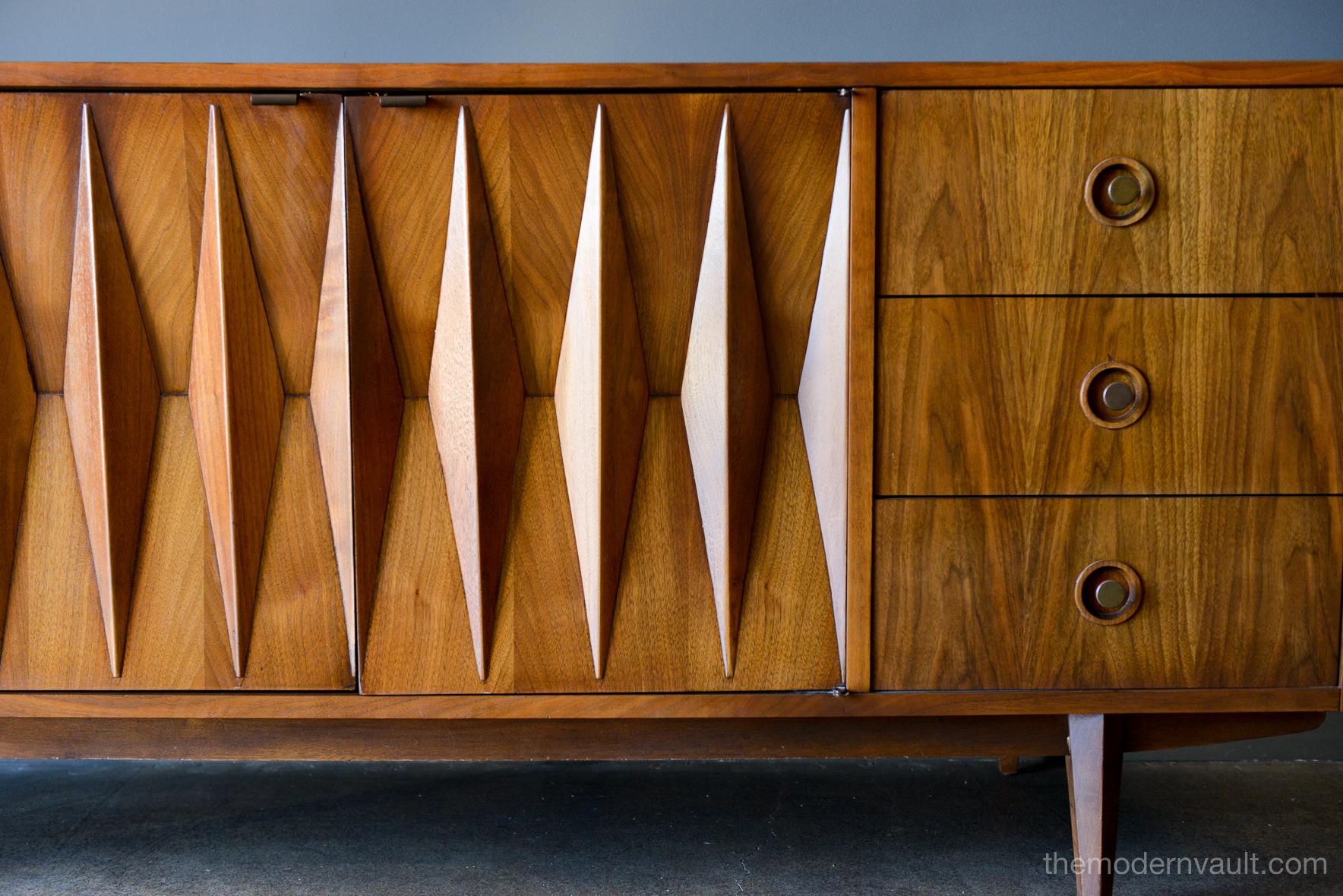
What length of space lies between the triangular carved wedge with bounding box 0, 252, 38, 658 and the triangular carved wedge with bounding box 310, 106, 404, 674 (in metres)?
0.26

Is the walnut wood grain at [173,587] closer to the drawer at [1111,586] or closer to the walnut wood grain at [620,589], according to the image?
the walnut wood grain at [620,589]

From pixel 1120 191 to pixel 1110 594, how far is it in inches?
14.2

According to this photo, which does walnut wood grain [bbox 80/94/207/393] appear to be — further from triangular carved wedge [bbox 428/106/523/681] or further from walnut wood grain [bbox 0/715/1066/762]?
walnut wood grain [bbox 0/715/1066/762]

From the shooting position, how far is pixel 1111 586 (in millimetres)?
823

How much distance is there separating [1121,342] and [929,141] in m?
0.25

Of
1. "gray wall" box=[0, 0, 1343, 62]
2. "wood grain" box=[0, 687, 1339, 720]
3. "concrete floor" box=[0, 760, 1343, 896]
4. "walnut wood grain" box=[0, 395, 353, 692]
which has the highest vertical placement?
"gray wall" box=[0, 0, 1343, 62]

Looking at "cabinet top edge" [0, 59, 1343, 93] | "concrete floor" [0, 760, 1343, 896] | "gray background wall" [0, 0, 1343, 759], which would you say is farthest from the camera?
"gray background wall" [0, 0, 1343, 759]

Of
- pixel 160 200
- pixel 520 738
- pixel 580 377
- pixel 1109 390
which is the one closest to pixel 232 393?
pixel 160 200

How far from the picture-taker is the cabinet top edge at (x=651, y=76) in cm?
80

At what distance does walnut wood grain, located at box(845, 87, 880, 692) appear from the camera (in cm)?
80

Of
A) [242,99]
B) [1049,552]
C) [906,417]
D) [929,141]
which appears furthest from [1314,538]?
[242,99]

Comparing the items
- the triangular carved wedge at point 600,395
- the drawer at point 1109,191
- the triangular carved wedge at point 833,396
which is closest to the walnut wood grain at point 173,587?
the triangular carved wedge at point 600,395

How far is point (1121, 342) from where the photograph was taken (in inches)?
32.0

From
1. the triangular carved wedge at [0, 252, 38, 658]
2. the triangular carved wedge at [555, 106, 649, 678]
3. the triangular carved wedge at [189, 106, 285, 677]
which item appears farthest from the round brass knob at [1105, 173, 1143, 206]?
the triangular carved wedge at [0, 252, 38, 658]
